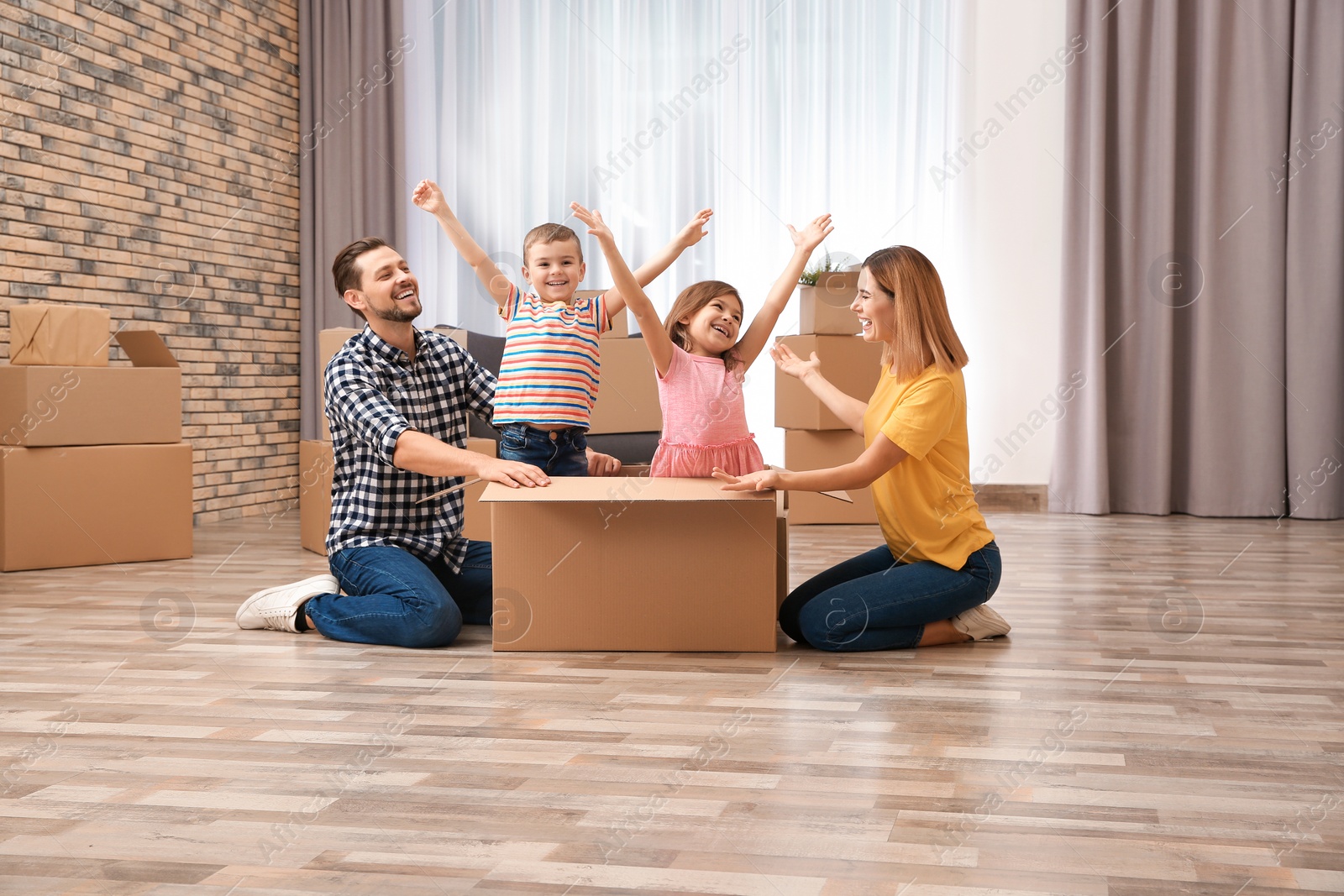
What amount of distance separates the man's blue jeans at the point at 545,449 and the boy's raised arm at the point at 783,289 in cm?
46

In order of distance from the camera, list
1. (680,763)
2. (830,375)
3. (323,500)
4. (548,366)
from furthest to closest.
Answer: (830,375) < (323,500) < (548,366) < (680,763)

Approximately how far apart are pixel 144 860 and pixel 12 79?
11.7 ft

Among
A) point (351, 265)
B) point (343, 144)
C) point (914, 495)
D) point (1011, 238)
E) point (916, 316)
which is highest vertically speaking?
point (343, 144)

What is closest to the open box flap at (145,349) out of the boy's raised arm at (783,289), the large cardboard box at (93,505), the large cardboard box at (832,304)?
the large cardboard box at (93,505)

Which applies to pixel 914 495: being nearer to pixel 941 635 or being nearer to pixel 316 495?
pixel 941 635

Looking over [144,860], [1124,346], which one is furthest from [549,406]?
[1124,346]

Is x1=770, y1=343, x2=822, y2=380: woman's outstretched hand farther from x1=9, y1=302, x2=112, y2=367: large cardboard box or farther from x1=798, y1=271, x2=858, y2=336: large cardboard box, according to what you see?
x1=9, y1=302, x2=112, y2=367: large cardboard box

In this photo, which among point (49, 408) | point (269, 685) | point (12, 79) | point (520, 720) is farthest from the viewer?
point (12, 79)

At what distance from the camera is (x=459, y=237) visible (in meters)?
2.71

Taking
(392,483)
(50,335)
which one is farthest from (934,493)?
(50,335)

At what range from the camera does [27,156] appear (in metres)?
3.99

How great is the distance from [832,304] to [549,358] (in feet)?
7.52

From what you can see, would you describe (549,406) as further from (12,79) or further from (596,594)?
(12,79)

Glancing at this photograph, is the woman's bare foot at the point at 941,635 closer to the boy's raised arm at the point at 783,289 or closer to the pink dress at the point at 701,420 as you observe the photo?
the pink dress at the point at 701,420
